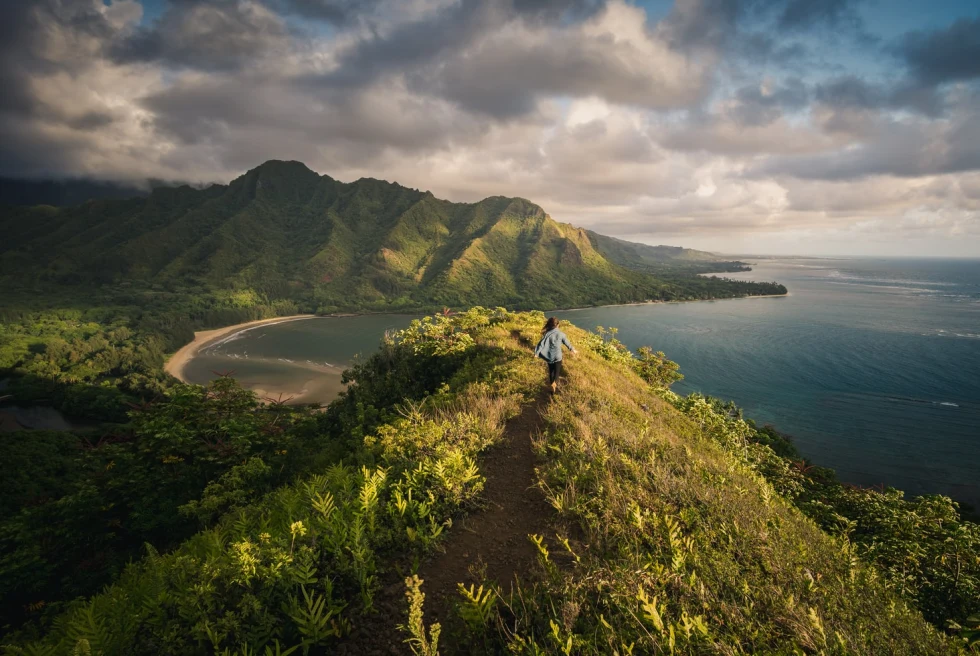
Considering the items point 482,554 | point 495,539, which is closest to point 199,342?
point 495,539

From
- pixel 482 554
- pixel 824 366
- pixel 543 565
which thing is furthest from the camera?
pixel 824 366

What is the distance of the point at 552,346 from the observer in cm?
1212

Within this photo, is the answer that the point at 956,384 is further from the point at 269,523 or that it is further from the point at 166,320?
the point at 166,320

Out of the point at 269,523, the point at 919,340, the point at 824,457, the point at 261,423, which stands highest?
the point at 269,523

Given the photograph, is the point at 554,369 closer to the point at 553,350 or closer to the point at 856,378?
the point at 553,350

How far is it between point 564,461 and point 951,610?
8.09 metres

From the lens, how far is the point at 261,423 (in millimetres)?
18391

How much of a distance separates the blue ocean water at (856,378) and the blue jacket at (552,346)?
175 feet

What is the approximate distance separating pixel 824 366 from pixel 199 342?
7660 inches

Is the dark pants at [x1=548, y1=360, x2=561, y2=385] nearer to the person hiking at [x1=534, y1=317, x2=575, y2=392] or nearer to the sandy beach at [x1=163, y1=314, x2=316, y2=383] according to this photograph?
the person hiking at [x1=534, y1=317, x2=575, y2=392]

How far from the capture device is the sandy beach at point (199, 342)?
116688 mm

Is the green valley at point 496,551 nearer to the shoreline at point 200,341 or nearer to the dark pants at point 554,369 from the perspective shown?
the dark pants at point 554,369

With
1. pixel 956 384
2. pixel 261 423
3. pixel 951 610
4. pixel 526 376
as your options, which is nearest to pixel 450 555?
pixel 526 376

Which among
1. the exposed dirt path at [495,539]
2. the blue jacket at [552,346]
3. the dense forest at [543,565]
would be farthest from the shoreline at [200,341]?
the exposed dirt path at [495,539]
